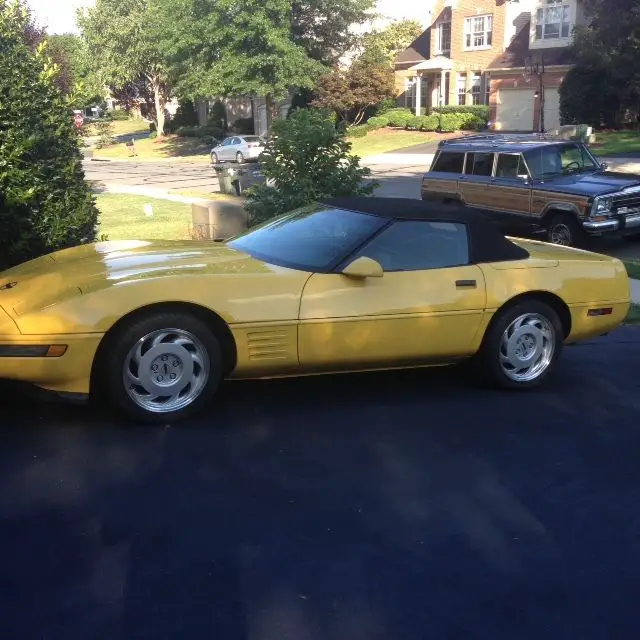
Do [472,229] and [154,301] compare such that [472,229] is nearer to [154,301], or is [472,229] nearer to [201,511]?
[154,301]

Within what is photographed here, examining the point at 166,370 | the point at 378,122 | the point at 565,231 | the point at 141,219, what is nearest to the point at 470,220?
the point at 166,370

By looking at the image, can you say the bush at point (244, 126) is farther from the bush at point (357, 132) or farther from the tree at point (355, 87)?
the bush at point (357, 132)

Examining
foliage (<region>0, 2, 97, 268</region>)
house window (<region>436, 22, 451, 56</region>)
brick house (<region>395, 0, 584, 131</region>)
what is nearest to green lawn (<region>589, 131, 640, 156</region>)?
brick house (<region>395, 0, 584, 131</region>)

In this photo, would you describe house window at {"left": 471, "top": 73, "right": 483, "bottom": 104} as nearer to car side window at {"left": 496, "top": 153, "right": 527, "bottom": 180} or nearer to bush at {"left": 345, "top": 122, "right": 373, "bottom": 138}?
bush at {"left": 345, "top": 122, "right": 373, "bottom": 138}

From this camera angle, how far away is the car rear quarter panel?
562 cm

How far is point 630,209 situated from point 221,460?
30.5ft

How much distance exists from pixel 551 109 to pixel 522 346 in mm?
39580

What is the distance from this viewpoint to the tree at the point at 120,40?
2061 inches

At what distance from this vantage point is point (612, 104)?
36750 mm

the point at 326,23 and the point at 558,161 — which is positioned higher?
the point at 326,23

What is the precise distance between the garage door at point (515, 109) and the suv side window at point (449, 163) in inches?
1193

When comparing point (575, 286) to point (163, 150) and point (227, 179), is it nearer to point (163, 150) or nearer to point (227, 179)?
point (227, 179)

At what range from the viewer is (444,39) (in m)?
50.0

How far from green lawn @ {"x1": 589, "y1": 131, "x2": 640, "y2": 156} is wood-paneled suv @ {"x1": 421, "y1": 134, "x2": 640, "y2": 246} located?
1926 cm
